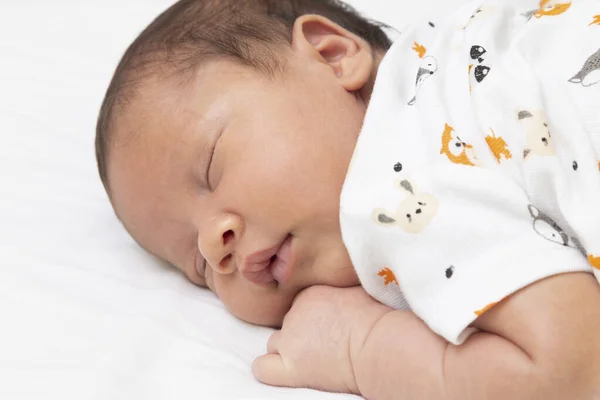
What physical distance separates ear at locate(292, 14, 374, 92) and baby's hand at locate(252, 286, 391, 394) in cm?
34

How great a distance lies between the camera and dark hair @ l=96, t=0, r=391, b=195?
1.17 meters

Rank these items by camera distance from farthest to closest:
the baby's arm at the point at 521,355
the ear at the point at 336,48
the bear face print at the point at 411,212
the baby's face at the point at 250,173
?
the ear at the point at 336,48
the baby's face at the point at 250,173
the bear face print at the point at 411,212
the baby's arm at the point at 521,355

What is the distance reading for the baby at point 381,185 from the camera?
2.90 feet

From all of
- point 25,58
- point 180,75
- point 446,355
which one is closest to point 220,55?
point 180,75

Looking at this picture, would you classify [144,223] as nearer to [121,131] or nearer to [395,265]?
[121,131]

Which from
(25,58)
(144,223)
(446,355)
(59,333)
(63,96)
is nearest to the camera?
(446,355)

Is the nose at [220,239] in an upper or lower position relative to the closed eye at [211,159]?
lower

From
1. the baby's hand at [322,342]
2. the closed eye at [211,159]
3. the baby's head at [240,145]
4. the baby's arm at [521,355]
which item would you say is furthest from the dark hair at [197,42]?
the baby's arm at [521,355]

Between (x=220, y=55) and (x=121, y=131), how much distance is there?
195 mm

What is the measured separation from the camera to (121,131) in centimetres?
119

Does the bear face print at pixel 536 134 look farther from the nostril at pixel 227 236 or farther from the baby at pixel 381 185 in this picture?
the nostril at pixel 227 236

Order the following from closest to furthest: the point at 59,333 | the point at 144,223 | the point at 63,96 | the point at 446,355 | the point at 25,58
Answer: the point at 446,355
the point at 59,333
the point at 144,223
the point at 63,96
the point at 25,58

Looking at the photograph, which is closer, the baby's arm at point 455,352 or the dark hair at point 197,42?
the baby's arm at point 455,352

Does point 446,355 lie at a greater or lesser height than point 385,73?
lesser
